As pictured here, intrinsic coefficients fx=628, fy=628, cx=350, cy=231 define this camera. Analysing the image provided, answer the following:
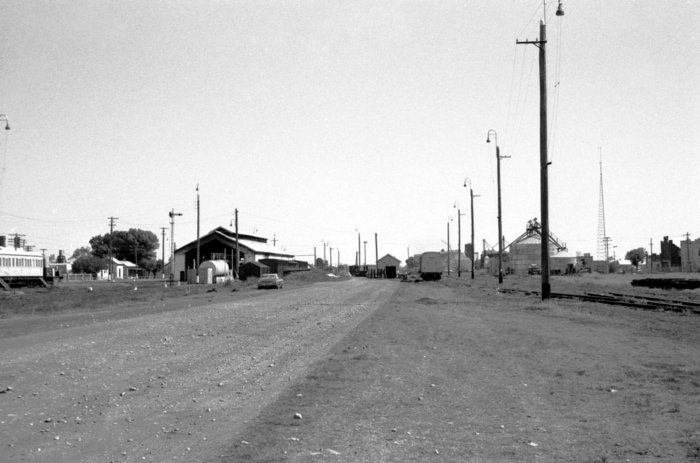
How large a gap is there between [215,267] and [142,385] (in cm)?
6513

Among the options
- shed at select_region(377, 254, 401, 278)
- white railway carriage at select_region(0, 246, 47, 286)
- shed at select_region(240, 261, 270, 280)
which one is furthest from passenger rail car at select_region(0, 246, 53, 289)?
shed at select_region(377, 254, 401, 278)

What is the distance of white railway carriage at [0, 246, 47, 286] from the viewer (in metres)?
56.1

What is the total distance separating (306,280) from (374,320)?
2524 inches

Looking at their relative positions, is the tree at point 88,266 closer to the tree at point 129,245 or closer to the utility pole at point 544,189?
the tree at point 129,245

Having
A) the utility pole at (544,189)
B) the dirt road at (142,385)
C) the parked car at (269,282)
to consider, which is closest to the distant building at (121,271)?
the parked car at (269,282)

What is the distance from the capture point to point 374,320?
2228 cm

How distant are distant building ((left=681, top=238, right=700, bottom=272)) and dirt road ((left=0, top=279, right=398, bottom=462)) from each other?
11383 centimetres

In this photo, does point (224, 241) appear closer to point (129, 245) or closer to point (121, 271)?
point (121, 271)

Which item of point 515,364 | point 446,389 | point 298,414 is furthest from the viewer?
point 515,364

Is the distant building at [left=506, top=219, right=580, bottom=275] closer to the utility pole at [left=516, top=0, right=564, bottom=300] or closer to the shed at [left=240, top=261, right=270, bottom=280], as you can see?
the shed at [left=240, top=261, right=270, bottom=280]

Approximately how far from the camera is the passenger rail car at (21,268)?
5612cm

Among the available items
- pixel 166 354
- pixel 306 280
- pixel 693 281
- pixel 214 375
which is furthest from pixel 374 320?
pixel 306 280

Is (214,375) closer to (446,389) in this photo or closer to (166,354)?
(166,354)

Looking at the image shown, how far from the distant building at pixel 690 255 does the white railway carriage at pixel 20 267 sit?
10529 centimetres
